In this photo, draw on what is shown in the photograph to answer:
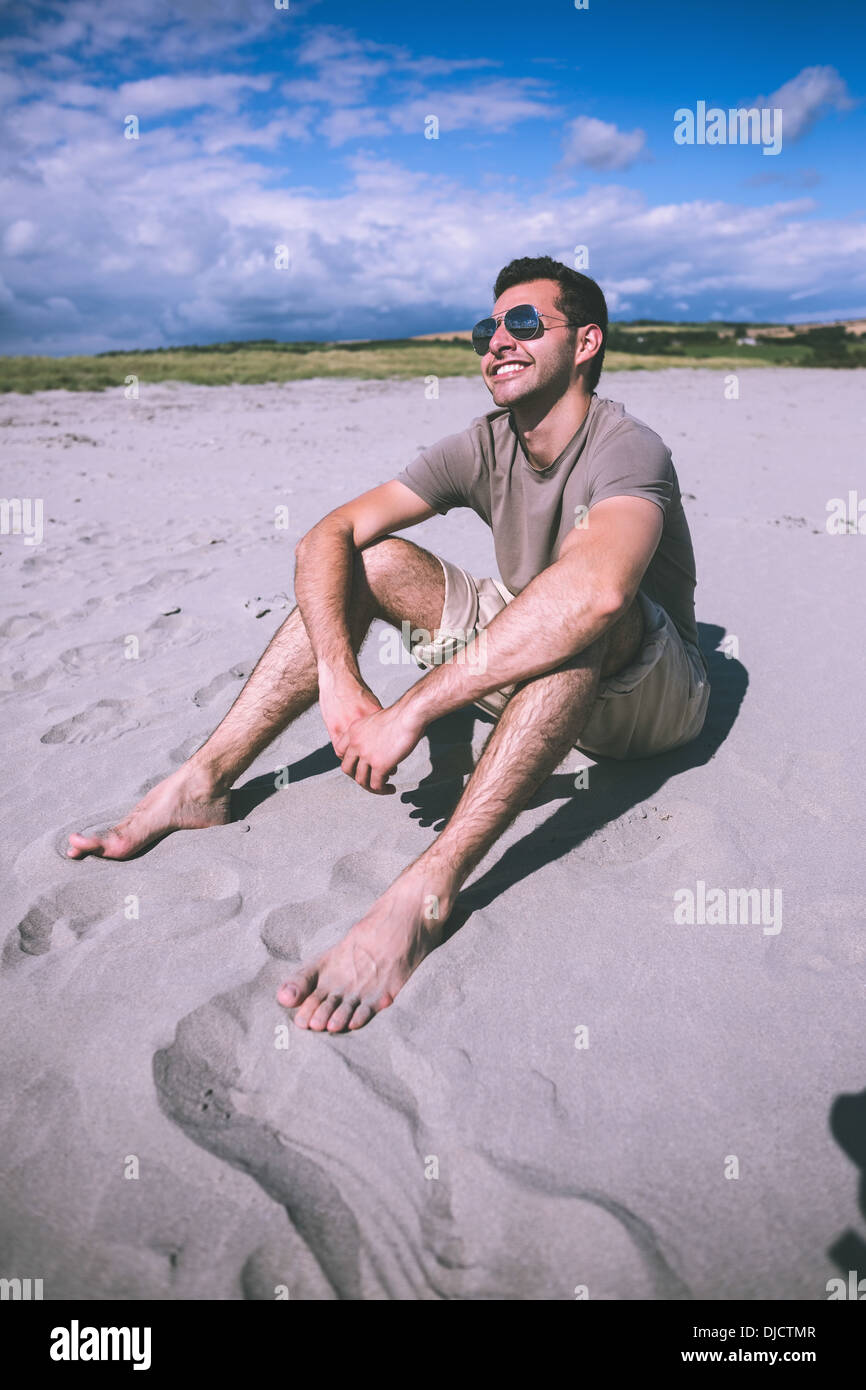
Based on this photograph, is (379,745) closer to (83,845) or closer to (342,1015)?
(342,1015)

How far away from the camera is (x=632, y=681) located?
2.35m

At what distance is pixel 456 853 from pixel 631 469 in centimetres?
118

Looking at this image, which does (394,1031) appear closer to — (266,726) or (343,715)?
(343,715)

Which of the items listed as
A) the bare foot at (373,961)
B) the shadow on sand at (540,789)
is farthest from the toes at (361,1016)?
the shadow on sand at (540,789)

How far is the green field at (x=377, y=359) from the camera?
63.0 ft

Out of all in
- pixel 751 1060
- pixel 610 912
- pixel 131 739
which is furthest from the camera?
pixel 131 739

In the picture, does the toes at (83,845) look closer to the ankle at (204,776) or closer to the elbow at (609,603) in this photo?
the ankle at (204,776)

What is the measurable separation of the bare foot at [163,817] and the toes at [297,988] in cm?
83

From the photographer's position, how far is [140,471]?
8.55 m

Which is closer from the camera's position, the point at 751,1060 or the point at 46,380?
the point at 751,1060

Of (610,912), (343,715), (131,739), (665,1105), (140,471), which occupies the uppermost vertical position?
(140,471)

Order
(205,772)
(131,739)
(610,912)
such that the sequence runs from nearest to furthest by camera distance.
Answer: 1. (610,912)
2. (205,772)
3. (131,739)
